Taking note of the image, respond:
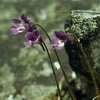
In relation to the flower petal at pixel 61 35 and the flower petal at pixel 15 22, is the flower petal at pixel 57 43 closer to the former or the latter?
the flower petal at pixel 61 35

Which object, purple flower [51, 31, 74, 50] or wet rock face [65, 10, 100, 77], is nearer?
purple flower [51, 31, 74, 50]

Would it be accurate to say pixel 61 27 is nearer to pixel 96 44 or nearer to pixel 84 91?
pixel 84 91

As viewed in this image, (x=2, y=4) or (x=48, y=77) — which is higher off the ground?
(x=2, y=4)

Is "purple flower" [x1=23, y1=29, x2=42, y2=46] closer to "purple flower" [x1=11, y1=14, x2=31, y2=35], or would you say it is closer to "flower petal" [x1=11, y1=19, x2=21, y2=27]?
"purple flower" [x1=11, y1=14, x2=31, y2=35]

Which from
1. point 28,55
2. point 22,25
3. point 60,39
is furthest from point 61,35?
point 28,55

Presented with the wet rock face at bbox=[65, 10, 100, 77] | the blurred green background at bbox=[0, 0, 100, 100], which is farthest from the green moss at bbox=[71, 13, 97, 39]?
the blurred green background at bbox=[0, 0, 100, 100]

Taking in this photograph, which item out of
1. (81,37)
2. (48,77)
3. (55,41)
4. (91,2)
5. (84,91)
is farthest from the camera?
(91,2)

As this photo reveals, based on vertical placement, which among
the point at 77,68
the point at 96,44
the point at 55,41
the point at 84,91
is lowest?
the point at 84,91

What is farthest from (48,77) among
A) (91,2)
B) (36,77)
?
(91,2)

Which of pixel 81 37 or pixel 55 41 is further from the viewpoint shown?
pixel 81 37
